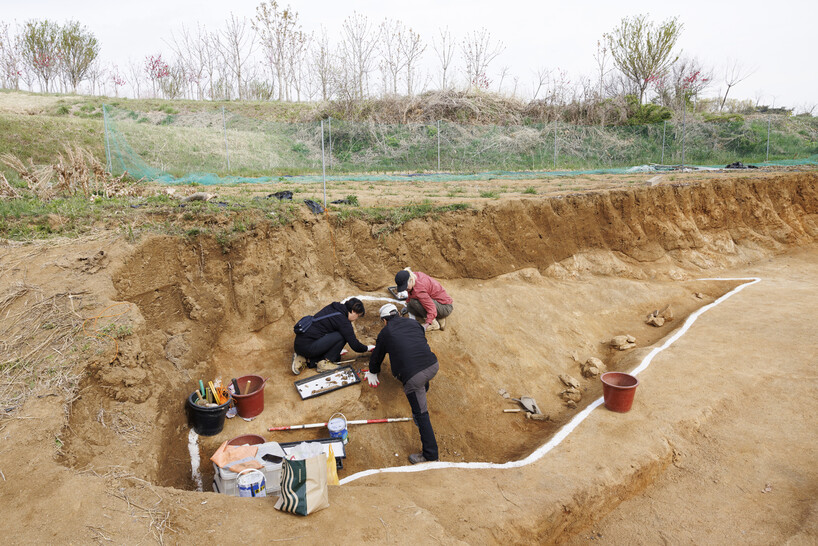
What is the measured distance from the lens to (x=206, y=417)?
5.94 metres

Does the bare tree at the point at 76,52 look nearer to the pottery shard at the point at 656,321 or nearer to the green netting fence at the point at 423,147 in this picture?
the green netting fence at the point at 423,147

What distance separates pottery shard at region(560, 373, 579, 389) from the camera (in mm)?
7730

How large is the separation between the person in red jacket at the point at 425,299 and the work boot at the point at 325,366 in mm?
1531

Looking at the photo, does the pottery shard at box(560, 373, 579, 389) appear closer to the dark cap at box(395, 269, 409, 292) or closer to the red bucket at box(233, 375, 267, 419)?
the dark cap at box(395, 269, 409, 292)

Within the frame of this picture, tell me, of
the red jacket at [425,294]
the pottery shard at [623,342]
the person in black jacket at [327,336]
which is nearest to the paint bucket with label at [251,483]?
the person in black jacket at [327,336]

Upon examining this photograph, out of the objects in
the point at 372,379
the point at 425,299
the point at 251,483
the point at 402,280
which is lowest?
the point at 251,483

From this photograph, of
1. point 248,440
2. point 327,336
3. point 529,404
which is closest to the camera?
point 248,440

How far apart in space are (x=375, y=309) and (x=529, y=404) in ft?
10.0

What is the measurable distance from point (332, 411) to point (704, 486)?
4650 mm

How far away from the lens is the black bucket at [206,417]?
A: 19.4 ft

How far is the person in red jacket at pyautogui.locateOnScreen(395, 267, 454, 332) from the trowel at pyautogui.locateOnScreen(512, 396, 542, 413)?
1714 millimetres

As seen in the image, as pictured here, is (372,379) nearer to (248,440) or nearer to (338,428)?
(338,428)

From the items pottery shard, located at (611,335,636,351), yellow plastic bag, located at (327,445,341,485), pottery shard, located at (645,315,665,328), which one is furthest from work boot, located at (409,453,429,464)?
pottery shard, located at (645,315,665,328)

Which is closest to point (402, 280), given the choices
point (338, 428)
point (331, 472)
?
point (338, 428)
